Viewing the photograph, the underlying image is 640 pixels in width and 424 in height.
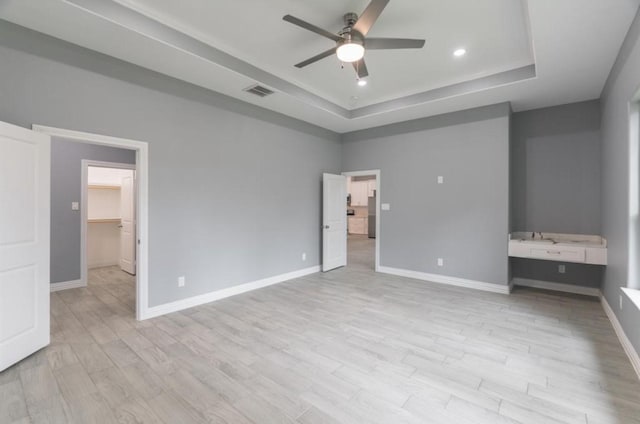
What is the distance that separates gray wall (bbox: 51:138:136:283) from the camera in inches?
177

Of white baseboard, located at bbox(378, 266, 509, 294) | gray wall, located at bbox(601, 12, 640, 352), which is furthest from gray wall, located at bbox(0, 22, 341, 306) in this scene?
gray wall, located at bbox(601, 12, 640, 352)

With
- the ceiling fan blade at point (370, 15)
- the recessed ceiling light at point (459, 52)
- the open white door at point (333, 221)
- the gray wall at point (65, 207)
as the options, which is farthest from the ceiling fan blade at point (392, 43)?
the gray wall at point (65, 207)

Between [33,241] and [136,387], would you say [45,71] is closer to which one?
[33,241]

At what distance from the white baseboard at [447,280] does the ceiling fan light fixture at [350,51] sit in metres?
3.90

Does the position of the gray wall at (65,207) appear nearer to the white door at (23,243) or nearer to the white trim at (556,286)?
the white door at (23,243)

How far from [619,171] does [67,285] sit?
7481 mm

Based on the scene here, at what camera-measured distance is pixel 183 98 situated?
3734mm

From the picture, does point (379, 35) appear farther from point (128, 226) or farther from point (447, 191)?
point (128, 226)

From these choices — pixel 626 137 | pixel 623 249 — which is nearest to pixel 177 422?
pixel 623 249

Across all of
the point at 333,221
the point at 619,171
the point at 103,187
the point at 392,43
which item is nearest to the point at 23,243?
the point at 392,43

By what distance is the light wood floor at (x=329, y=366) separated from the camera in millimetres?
1902

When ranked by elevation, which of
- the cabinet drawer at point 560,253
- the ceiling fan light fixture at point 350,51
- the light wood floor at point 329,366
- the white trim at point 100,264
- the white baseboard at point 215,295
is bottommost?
the light wood floor at point 329,366

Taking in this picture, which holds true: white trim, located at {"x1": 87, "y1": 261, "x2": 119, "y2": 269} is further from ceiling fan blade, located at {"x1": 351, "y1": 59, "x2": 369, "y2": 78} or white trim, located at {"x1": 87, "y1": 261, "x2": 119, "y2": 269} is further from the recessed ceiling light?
the recessed ceiling light

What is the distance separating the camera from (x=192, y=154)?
3842 mm
